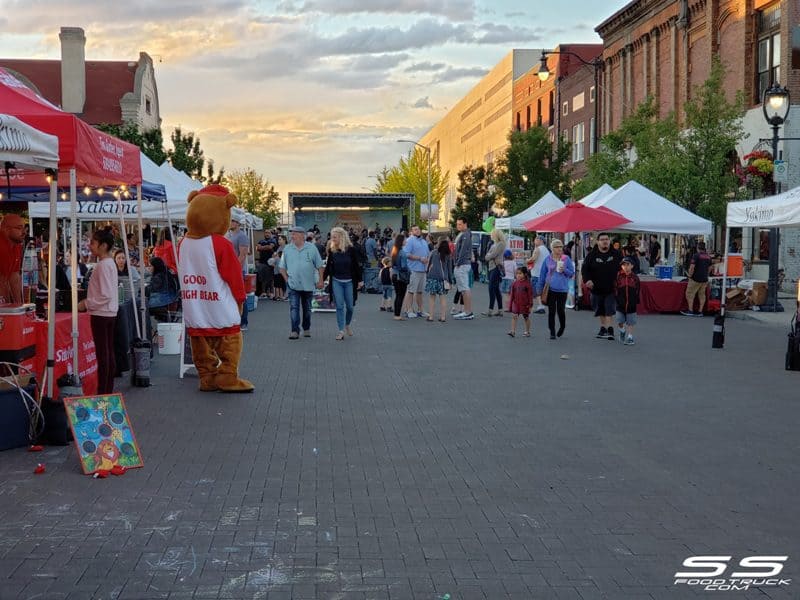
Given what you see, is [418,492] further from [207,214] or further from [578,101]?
[578,101]

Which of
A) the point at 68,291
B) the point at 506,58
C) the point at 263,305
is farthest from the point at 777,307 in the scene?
the point at 506,58

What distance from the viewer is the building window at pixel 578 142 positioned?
2099 inches

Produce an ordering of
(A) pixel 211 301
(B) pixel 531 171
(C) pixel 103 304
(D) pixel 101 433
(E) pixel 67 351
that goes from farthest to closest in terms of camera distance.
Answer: (B) pixel 531 171
(A) pixel 211 301
(C) pixel 103 304
(E) pixel 67 351
(D) pixel 101 433

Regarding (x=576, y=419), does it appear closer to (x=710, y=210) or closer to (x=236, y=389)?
(x=236, y=389)

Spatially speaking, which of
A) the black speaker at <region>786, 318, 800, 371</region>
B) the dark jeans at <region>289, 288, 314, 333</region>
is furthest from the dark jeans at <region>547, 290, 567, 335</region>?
Result: the black speaker at <region>786, 318, 800, 371</region>

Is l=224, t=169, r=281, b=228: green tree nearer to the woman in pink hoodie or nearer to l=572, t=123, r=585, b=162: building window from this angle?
l=572, t=123, r=585, b=162: building window

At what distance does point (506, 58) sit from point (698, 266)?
59123 millimetres

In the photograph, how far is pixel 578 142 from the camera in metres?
54.1

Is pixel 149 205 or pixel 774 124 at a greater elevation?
pixel 774 124

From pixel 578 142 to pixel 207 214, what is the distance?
45.3 metres

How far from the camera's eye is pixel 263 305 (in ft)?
83.7

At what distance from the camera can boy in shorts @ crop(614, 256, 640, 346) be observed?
16062 millimetres

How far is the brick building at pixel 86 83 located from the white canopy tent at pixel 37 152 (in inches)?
1969

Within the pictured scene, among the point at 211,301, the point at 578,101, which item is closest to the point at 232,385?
the point at 211,301
